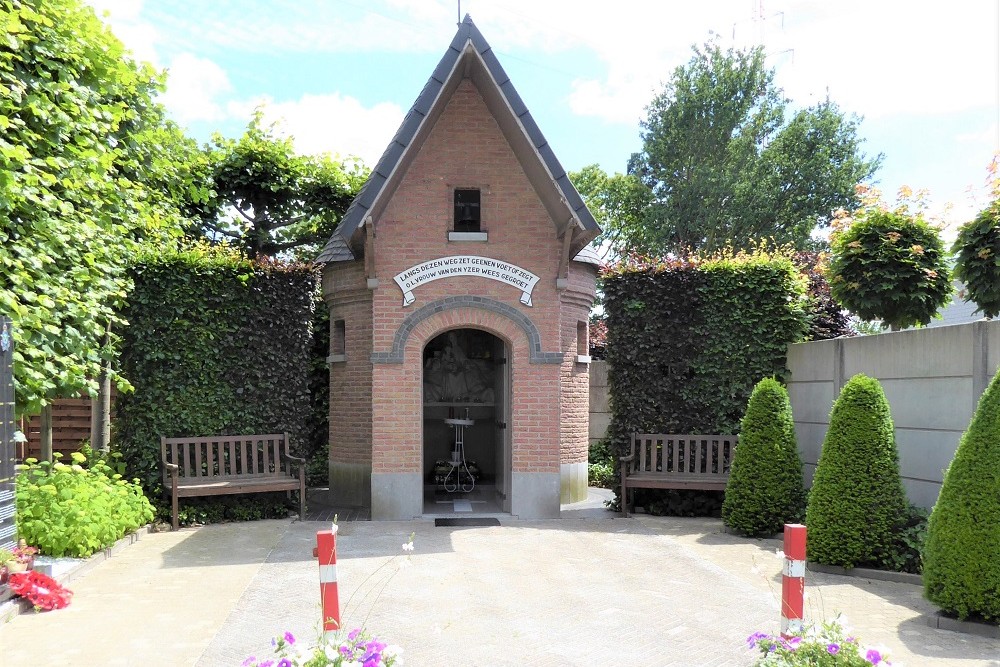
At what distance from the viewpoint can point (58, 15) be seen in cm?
866

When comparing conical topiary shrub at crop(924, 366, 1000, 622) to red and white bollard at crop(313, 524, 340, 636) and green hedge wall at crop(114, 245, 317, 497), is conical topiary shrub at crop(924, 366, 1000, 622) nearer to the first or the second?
red and white bollard at crop(313, 524, 340, 636)

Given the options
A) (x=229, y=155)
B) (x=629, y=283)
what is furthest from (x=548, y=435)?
(x=229, y=155)

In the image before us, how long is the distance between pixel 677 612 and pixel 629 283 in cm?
652

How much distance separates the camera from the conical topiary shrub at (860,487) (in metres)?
7.89

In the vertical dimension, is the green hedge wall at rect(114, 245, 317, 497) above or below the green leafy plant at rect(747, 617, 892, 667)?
above

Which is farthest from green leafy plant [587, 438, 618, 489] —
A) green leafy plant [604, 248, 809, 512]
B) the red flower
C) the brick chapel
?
the red flower

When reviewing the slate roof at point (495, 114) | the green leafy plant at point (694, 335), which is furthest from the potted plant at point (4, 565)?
the green leafy plant at point (694, 335)

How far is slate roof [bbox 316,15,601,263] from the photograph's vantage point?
1067 centimetres

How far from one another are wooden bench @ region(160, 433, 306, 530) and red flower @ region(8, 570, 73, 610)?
351 centimetres

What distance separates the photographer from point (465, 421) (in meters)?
12.8

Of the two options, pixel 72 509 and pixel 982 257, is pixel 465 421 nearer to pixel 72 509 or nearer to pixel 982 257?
pixel 72 509

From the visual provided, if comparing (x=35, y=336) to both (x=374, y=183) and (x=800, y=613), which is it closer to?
(x=374, y=183)

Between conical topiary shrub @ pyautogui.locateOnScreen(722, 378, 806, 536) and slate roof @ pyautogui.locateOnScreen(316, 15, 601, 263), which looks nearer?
conical topiary shrub @ pyautogui.locateOnScreen(722, 378, 806, 536)

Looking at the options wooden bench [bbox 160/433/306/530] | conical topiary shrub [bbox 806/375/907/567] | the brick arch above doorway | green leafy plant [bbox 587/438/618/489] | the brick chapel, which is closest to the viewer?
conical topiary shrub [bbox 806/375/907/567]
